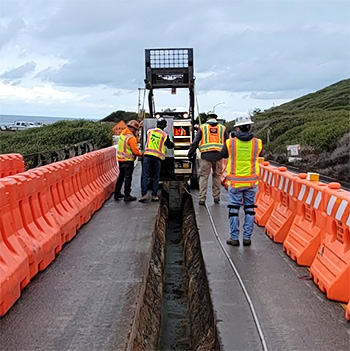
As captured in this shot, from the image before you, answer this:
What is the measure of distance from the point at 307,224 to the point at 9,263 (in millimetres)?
3927

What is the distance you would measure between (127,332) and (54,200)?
3.78 m

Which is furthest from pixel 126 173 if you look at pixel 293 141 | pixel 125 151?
pixel 293 141

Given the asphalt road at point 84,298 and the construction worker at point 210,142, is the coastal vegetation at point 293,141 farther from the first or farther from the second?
the asphalt road at point 84,298

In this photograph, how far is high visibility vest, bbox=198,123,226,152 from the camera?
12203 mm

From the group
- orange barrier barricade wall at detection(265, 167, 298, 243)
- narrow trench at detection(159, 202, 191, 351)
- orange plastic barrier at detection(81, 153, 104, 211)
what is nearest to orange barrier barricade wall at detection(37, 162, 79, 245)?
orange plastic barrier at detection(81, 153, 104, 211)

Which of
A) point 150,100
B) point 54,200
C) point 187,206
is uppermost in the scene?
point 150,100

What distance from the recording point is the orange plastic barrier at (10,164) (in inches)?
476

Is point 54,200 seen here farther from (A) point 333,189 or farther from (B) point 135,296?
(A) point 333,189

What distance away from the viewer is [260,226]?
403 inches

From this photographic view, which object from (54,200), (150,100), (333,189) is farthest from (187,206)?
(333,189)

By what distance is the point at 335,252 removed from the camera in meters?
6.17

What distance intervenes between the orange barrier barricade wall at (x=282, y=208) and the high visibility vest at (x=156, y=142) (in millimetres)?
3778

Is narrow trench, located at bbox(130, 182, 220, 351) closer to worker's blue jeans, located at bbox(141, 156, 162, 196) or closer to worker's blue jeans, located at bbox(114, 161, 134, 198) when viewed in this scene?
worker's blue jeans, located at bbox(141, 156, 162, 196)

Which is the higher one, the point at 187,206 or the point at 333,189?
the point at 333,189
